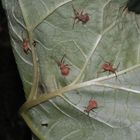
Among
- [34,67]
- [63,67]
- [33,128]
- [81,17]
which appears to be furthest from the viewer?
[33,128]

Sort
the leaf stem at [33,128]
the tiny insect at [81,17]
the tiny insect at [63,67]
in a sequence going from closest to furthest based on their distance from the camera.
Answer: the tiny insect at [81,17] → the tiny insect at [63,67] → the leaf stem at [33,128]

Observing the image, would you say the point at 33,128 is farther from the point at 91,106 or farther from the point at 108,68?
the point at 108,68

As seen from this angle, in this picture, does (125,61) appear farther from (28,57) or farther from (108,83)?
→ (28,57)

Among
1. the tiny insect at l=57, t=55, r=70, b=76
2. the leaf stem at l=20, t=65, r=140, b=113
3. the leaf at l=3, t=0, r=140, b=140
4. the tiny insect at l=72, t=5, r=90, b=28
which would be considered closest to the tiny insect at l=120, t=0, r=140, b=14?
the leaf at l=3, t=0, r=140, b=140

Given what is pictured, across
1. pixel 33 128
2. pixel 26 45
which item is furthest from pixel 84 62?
pixel 33 128

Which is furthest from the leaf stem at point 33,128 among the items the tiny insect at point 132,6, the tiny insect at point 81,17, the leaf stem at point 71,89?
the tiny insect at point 132,6

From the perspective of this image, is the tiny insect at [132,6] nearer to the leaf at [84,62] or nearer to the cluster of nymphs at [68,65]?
the leaf at [84,62]

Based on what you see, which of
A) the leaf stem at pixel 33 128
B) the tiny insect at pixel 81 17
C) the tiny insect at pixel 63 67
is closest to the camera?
the tiny insect at pixel 81 17

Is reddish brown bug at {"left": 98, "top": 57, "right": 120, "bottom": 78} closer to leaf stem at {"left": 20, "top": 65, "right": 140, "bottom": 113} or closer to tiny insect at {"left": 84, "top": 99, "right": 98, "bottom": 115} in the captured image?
leaf stem at {"left": 20, "top": 65, "right": 140, "bottom": 113}
